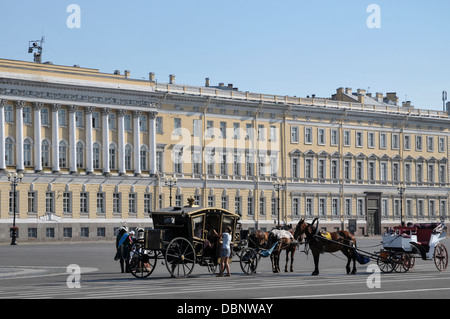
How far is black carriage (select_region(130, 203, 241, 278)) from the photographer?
25.6 meters

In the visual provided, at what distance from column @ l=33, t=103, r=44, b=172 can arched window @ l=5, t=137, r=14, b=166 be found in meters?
1.66

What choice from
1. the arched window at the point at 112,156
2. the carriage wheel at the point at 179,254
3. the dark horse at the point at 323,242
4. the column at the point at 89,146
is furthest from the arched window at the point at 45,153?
the carriage wheel at the point at 179,254

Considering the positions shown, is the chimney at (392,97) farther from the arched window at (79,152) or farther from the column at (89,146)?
the arched window at (79,152)

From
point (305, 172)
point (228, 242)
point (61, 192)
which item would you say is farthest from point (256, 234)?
point (305, 172)

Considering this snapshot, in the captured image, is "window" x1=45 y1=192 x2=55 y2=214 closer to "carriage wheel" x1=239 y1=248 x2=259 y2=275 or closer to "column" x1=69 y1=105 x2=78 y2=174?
"column" x1=69 y1=105 x2=78 y2=174

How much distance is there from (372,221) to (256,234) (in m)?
58.8

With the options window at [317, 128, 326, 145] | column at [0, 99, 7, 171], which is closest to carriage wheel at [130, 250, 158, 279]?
column at [0, 99, 7, 171]

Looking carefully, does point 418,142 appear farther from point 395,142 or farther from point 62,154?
point 62,154

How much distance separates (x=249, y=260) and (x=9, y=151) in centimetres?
4014

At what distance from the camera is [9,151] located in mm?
64375

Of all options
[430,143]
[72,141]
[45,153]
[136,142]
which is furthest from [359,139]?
[45,153]

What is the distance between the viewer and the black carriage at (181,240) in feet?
84.0
